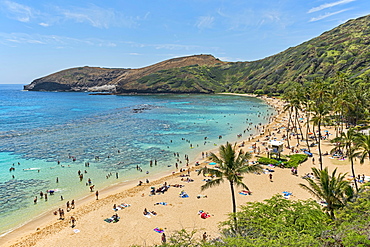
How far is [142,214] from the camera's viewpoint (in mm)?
25203

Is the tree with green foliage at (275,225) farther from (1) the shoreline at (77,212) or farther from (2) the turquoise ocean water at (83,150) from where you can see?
(2) the turquoise ocean water at (83,150)

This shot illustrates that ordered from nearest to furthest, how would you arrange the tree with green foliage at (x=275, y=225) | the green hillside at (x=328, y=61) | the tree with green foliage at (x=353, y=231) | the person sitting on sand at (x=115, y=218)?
the tree with green foliage at (x=353, y=231), the tree with green foliage at (x=275, y=225), the person sitting on sand at (x=115, y=218), the green hillside at (x=328, y=61)

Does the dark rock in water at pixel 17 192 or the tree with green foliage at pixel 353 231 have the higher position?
the tree with green foliage at pixel 353 231

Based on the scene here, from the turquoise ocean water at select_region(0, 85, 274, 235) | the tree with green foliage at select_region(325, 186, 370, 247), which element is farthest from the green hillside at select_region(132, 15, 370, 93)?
the tree with green foliage at select_region(325, 186, 370, 247)

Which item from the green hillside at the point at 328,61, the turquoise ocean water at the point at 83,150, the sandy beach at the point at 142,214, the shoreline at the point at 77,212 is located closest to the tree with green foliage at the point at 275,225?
the sandy beach at the point at 142,214

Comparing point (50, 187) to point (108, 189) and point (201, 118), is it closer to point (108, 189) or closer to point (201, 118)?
point (108, 189)

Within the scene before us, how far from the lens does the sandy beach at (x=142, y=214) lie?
21375 millimetres

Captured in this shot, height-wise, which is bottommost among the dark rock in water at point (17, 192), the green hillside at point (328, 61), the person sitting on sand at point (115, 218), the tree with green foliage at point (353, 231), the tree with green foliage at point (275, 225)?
the dark rock in water at point (17, 192)

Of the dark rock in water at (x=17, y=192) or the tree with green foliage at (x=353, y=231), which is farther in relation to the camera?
the dark rock in water at (x=17, y=192)

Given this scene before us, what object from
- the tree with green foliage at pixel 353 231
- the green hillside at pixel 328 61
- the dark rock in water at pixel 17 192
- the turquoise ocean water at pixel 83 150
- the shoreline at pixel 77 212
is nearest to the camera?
the tree with green foliage at pixel 353 231

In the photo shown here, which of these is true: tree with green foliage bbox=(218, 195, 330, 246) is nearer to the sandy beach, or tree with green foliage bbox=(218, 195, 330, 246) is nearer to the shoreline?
the sandy beach

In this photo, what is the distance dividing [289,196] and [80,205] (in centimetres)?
2343

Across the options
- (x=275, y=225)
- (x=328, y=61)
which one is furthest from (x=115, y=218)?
(x=328, y=61)

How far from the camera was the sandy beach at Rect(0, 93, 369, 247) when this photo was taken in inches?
842
